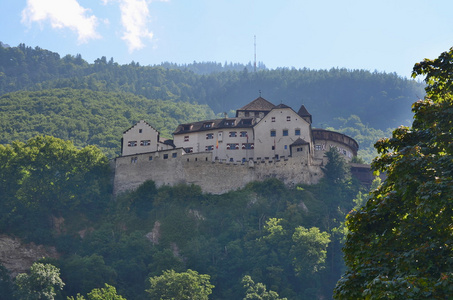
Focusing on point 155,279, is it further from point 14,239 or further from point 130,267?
point 14,239

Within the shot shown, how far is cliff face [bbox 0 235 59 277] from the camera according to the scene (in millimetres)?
76938

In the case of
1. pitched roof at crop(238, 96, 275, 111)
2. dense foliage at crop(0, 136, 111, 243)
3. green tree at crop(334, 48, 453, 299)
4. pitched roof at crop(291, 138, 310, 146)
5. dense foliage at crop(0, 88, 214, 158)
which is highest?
dense foliage at crop(0, 88, 214, 158)

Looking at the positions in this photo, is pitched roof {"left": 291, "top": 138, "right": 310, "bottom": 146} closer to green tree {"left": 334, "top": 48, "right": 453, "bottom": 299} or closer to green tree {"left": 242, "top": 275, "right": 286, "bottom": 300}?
green tree {"left": 242, "top": 275, "right": 286, "bottom": 300}

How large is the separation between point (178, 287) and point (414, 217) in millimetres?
50850

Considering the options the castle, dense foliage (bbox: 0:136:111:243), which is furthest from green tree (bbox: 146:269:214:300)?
dense foliage (bbox: 0:136:111:243)

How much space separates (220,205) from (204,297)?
16521 mm

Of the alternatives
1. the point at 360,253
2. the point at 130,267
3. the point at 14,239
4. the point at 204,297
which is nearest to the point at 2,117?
the point at 14,239

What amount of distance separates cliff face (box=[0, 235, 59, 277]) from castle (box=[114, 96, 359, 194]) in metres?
12.3

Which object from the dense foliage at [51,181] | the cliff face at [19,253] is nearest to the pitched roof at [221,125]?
the dense foliage at [51,181]

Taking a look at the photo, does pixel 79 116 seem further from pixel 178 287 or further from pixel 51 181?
pixel 178 287

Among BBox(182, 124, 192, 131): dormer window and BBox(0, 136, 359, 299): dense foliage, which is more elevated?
BBox(182, 124, 192, 131): dormer window

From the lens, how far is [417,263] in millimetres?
18719

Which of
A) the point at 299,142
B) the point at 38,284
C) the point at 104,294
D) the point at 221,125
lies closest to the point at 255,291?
the point at 104,294

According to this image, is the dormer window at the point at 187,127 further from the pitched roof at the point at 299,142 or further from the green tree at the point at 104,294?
the green tree at the point at 104,294
